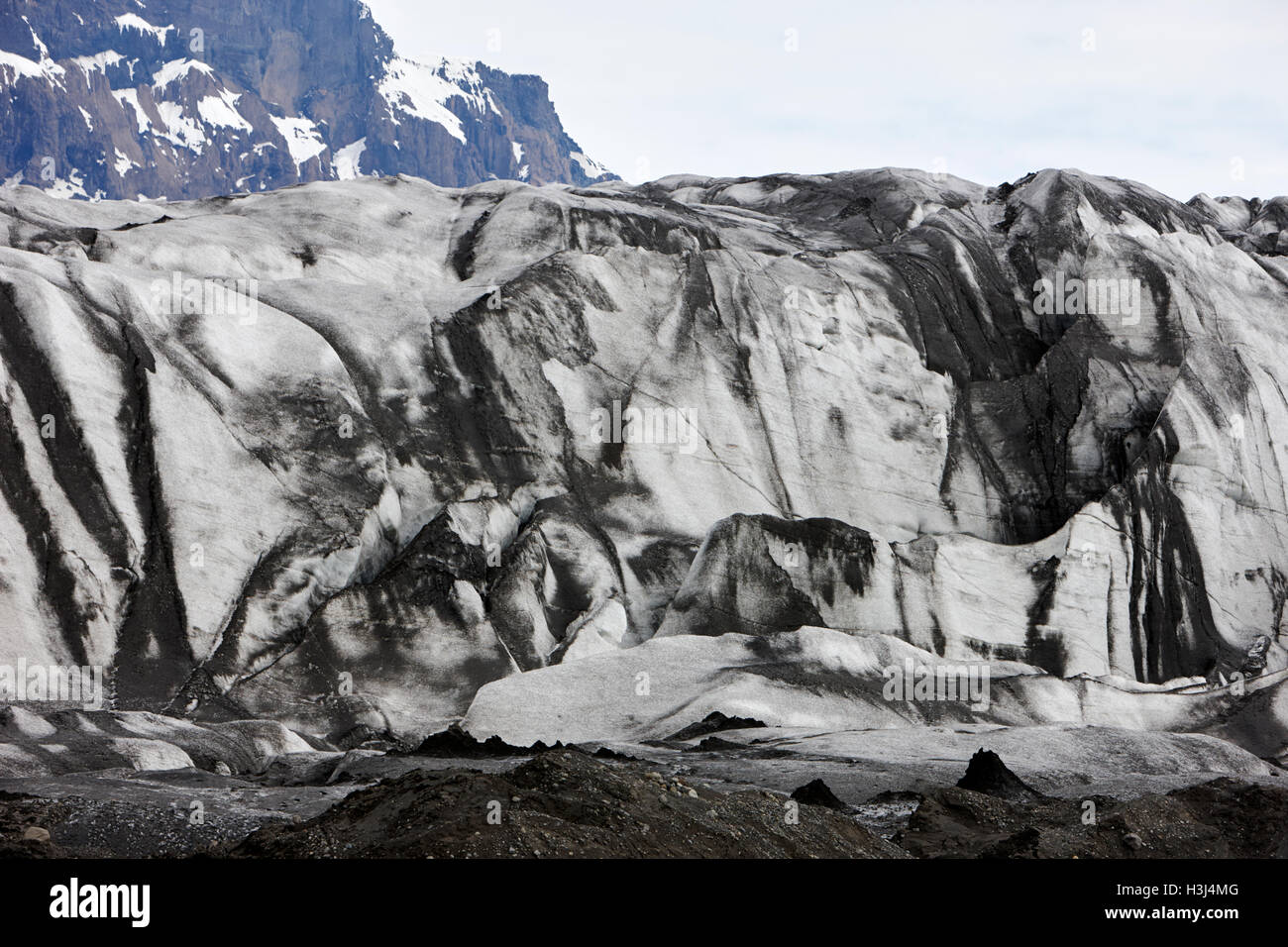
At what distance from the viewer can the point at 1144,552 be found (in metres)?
43.9

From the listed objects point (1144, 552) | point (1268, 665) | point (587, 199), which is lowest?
point (1268, 665)

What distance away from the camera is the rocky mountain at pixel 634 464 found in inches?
1325

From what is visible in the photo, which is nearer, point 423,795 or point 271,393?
point 423,795

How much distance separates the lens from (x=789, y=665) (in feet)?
111

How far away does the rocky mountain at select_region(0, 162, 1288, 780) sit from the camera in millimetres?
33656

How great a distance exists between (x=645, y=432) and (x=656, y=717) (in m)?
15.2

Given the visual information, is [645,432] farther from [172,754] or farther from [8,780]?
[8,780]

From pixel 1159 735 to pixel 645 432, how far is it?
20417 mm

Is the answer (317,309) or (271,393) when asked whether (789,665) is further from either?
(317,309)

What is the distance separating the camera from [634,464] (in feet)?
145
